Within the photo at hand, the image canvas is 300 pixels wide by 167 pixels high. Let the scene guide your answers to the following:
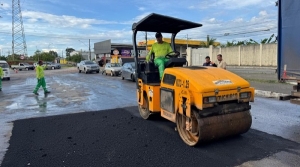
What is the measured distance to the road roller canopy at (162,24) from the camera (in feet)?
20.4

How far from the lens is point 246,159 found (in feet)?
13.8

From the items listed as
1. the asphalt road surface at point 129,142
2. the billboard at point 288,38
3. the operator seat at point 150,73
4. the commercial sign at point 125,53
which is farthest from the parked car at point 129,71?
the commercial sign at point 125,53

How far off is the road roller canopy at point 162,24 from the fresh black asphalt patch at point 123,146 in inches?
95.2

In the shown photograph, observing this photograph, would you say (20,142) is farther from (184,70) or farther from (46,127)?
(184,70)

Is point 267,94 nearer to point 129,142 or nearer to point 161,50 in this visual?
point 161,50

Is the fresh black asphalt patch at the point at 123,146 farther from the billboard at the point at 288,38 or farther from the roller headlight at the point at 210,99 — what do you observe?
the billboard at the point at 288,38

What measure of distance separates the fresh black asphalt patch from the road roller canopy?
2.42m

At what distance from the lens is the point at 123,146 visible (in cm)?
495

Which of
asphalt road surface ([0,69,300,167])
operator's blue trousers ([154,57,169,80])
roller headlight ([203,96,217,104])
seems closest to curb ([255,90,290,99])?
asphalt road surface ([0,69,300,167])

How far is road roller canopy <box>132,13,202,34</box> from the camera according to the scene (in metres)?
6.21

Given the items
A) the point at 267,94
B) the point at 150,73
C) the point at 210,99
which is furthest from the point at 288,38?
the point at 267,94

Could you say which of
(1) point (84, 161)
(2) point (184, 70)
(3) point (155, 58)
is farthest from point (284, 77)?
(1) point (84, 161)

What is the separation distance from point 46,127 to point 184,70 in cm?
365

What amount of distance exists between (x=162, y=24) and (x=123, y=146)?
11.0 feet
